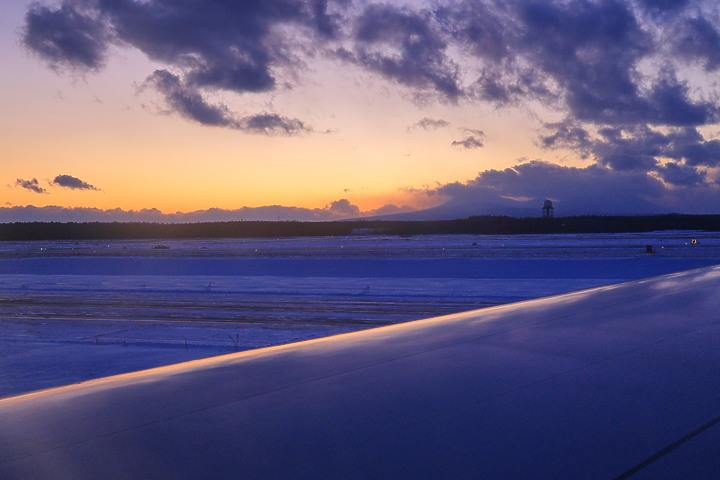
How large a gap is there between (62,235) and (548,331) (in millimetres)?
141523

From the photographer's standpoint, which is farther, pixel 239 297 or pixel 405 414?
pixel 239 297

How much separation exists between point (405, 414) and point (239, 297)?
22.3 m

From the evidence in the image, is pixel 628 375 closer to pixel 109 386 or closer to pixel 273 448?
pixel 273 448

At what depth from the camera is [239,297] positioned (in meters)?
24.0

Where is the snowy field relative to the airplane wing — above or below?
below

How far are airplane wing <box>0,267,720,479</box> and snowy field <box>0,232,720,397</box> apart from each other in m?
9.65

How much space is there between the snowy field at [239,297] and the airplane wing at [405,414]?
965cm

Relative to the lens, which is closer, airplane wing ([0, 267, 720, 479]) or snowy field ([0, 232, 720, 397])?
airplane wing ([0, 267, 720, 479])

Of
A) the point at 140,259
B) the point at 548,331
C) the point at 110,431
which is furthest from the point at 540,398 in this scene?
the point at 140,259

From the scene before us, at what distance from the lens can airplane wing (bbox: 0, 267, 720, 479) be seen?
1.99m

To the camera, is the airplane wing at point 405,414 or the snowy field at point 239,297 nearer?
the airplane wing at point 405,414

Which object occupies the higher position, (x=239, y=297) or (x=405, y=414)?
(x=405, y=414)

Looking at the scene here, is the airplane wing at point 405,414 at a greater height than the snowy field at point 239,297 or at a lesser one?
greater

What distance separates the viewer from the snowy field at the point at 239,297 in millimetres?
14125
